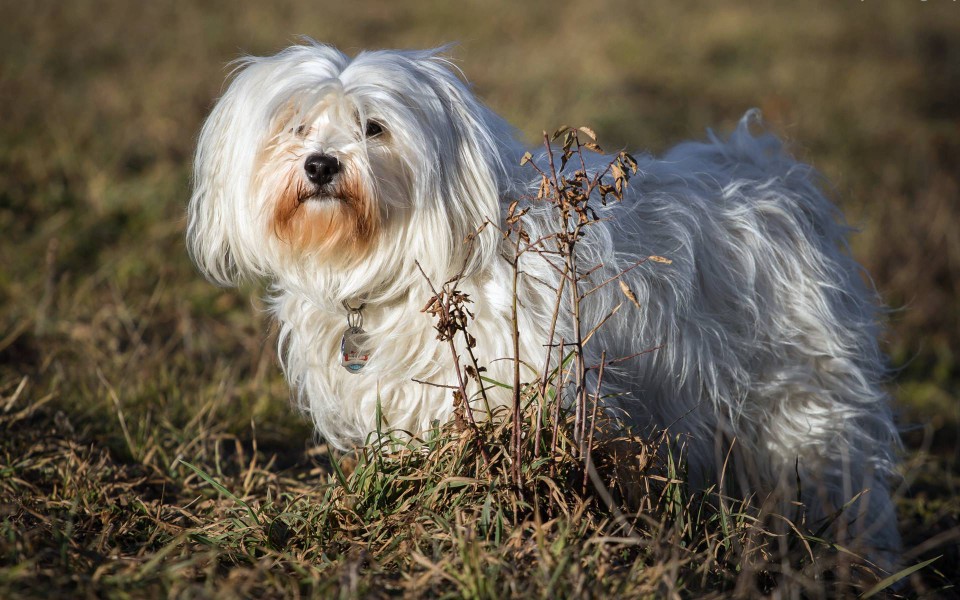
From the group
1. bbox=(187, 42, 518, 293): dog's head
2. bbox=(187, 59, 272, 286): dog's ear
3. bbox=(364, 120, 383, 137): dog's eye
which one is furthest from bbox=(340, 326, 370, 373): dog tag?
bbox=(364, 120, 383, 137): dog's eye

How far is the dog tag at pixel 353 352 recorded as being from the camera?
3.09 metres

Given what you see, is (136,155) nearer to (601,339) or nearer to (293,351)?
(293,351)

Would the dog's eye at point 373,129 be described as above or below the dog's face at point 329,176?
above

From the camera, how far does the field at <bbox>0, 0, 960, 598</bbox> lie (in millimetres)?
2531

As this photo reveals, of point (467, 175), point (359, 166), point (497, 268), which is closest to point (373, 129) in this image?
point (359, 166)

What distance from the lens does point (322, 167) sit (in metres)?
2.82

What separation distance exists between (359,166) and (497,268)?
548 mm

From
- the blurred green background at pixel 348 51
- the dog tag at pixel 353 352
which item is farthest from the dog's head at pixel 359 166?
the blurred green background at pixel 348 51

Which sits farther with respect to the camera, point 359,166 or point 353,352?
point 353,352

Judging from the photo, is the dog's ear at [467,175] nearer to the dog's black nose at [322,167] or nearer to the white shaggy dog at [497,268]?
the white shaggy dog at [497,268]

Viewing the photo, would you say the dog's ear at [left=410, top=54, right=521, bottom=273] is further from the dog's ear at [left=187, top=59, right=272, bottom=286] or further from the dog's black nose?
the dog's ear at [left=187, top=59, right=272, bottom=286]

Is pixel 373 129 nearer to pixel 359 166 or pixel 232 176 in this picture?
pixel 359 166

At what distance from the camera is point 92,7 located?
1068 centimetres

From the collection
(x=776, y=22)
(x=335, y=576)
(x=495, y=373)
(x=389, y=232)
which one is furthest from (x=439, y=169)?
(x=776, y=22)
